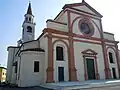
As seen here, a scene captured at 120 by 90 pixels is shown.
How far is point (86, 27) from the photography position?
20.1m

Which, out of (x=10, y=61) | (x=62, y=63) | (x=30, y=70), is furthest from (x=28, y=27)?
(x=62, y=63)

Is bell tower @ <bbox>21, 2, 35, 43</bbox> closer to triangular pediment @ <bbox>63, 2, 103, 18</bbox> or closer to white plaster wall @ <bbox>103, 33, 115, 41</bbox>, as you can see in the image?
triangular pediment @ <bbox>63, 2, 103, 18</bbox>

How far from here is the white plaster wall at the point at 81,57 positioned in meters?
Result: 16.6

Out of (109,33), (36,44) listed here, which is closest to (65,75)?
(36,44)

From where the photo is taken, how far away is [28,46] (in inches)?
835

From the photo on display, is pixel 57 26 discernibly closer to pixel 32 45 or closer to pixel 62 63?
pixel 62 63

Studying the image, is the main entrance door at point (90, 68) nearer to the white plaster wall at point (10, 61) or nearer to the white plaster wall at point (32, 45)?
the white plaster wall at point (32, 45)

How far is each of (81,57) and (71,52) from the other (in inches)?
72.2

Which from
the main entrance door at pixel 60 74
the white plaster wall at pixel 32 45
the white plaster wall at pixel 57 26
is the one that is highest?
the white plaster wall at pixel 57 26

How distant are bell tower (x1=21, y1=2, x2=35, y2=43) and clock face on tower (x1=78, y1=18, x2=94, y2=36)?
1800cm

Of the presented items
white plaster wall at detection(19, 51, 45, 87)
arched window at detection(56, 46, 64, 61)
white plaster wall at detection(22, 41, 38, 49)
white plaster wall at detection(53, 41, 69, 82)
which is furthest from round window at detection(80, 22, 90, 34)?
white plaster wall at detection(19, 51, 45, 87)

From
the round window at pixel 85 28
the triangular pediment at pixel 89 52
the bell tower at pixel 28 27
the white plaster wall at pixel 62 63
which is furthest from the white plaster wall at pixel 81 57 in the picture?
the bell tower at pixel 28 27

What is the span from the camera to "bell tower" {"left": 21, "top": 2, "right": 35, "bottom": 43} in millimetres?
33406

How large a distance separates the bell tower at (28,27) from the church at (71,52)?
12459mm
